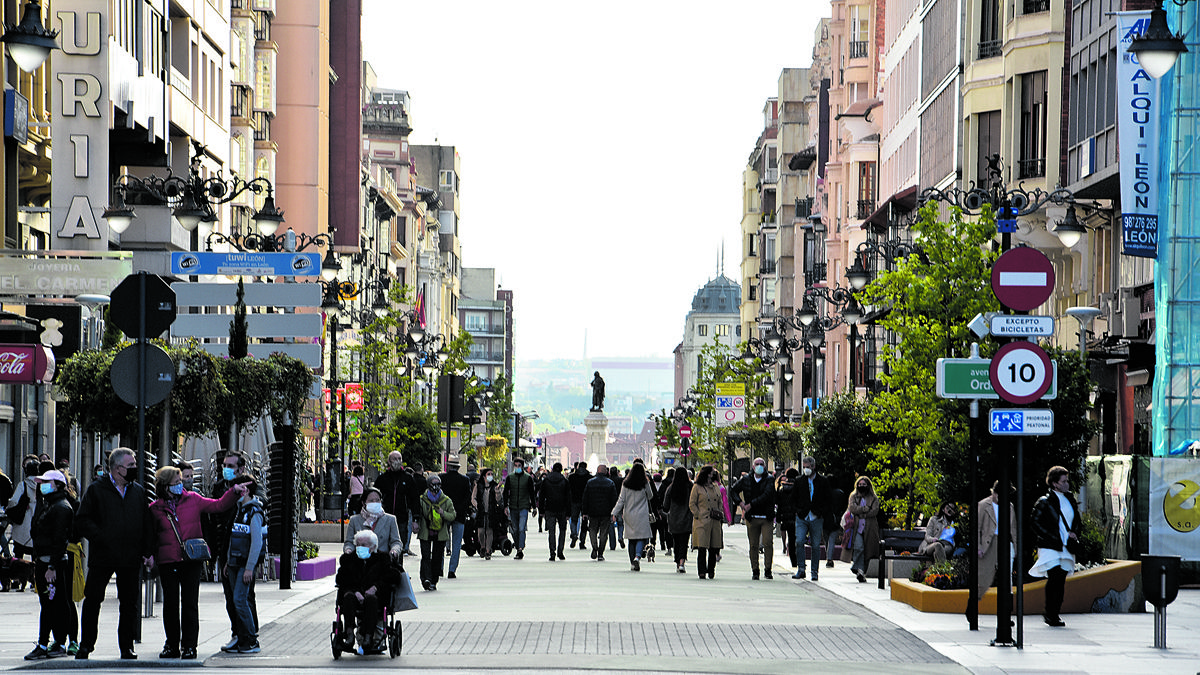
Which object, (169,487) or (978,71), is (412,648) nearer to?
(169,487)

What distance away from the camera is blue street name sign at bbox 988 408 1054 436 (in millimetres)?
17562

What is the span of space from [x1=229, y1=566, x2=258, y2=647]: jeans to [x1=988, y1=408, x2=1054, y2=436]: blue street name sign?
21.2 ft

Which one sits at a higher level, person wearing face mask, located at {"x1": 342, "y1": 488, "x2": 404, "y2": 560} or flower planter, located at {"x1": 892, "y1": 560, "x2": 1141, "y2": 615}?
person wearing face mask, located at {"x1": 342, "y1": 488, "x2": 404, "y2": 560}

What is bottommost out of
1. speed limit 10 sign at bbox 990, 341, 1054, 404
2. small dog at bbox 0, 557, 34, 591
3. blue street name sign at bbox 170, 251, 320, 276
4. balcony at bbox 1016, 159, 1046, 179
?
small dog at bbox 0, 557, 34, 591

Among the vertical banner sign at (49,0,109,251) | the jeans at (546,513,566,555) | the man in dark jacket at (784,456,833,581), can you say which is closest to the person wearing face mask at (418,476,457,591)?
the man in dark jacket at (784,456,833,581)

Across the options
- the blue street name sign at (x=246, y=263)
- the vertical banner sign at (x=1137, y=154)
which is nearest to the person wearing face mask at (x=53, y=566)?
the blue street name sign at (x=246, y=263)

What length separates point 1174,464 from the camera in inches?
821

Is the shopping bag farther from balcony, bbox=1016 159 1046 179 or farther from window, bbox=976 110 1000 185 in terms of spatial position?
window, bbox=976 110 1000 185

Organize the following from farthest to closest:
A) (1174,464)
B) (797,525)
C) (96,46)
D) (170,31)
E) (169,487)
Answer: (170,31) → (96,46) → (797,525) → (1174,464) → (169,487)

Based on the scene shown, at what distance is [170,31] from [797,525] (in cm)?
2584

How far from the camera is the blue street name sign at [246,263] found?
1118 inches

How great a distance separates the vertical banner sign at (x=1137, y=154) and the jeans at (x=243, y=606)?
22667 millimetres

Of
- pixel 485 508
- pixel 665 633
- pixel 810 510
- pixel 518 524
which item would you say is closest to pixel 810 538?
pixel 810 510

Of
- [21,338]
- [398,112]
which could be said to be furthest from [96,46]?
[398,112]
